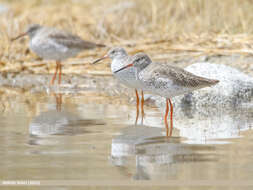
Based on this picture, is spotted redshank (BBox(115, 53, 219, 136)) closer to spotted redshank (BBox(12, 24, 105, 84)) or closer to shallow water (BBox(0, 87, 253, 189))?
shallow water (BBox(0, 87, 253, 189))

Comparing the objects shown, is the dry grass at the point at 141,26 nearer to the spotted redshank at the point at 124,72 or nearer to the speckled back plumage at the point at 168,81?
the spotted redshank at the point at 124,72

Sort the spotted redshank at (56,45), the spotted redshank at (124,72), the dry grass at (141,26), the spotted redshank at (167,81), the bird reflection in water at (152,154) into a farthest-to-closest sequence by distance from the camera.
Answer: the dry grass at (141,26) → the spotted redshank at (56,45) → the spotted redshank at (124,72) → the spotted redshank at (167,81) → the bird reflection in water at (152,154)

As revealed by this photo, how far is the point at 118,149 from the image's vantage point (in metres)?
6.20

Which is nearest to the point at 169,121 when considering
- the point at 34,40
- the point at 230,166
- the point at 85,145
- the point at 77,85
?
the point at 85,145

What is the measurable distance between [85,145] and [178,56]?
617 centimetres

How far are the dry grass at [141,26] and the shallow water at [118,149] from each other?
3.53 m

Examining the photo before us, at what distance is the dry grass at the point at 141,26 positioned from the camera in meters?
12.1

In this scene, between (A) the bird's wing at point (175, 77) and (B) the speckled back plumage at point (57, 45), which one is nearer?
(A) the bird's wing at point (175, 77)

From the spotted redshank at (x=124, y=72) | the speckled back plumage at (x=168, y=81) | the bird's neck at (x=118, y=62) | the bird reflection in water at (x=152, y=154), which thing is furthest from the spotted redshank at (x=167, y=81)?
the bird's neck at (x=118, y=62)

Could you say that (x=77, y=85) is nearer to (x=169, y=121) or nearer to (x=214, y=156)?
(x=169, y=121)

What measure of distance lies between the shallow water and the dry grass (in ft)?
11.6

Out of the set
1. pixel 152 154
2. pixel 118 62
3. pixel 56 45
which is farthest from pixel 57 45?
pixel 152 154

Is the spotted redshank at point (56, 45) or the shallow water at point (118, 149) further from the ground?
the spotted redshank at point (56, 45)

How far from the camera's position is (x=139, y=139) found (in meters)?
6.71
